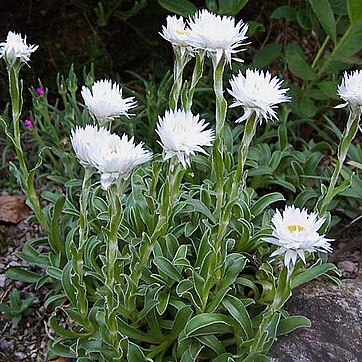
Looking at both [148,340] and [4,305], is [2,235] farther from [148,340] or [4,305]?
[148,340]

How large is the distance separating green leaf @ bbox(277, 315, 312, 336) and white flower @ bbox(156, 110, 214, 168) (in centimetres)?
63

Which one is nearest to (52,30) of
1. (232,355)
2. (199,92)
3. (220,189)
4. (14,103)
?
(199,92)

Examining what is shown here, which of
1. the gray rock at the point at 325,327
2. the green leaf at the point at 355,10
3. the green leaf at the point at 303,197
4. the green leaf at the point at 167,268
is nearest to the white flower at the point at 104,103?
the green leaf at the point at 167,268

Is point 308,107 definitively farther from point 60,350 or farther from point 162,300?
point 60,350

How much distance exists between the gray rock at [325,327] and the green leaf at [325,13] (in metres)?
0.99

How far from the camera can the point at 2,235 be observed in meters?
2.65

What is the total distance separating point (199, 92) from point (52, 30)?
2.93 feet

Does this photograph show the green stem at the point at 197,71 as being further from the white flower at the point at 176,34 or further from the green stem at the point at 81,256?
the green stem at the point at 81,256

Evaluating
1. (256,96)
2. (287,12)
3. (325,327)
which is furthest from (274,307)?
(287,12)

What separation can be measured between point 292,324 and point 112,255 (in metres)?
0.58

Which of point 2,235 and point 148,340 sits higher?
point 148,340

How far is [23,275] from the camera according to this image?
2.35 metres

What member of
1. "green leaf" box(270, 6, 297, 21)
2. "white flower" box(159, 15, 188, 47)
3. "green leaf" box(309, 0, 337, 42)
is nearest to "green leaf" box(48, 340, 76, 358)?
"white flower" box(159, 15, 188, 47)

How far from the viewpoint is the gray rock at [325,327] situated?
1.94 meters
